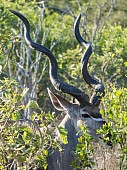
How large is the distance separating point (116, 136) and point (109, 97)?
0.29m

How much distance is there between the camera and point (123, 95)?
13.0 ft

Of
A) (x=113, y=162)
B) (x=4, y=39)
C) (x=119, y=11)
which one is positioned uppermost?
(x=119, y=11)

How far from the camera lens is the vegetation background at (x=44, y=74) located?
3.70 m

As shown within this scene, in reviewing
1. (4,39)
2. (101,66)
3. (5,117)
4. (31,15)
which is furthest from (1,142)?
(31,15)

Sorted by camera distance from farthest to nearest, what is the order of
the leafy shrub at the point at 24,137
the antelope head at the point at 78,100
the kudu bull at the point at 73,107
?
1. the antelope head at the point at 78,100
2. the kudu bull at the point at 73,107
3. the leafy shrub at the point at 24,137

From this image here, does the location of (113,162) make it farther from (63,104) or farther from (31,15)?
(31,15)

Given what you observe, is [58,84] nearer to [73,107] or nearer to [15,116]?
[73,107]

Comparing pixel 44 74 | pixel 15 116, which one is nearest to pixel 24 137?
pixel 15 116

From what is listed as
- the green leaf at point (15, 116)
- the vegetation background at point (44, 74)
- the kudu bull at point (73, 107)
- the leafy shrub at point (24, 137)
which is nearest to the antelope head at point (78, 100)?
the kudu bull at point (73, 107)

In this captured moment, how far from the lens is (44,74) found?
10.3 meters

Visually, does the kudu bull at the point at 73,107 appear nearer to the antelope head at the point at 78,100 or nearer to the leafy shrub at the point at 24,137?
the antelope head at the point at 78,100

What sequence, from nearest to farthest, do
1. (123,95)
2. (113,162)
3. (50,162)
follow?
(123,95) < (50,162) < (113,162)

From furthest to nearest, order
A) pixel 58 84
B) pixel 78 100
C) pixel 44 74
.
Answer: pixel 44 74 < pixel 78 100 < pixel 58 84

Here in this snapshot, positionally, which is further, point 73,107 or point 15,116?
point 73,107
